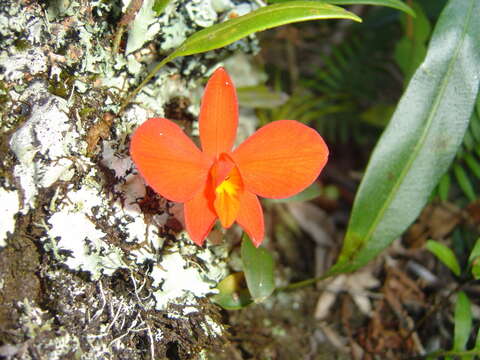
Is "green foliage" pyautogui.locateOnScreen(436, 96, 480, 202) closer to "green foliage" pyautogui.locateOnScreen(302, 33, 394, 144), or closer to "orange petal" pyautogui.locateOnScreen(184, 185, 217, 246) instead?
"green foliage" pyautogui.locateOnScreen(302, 33, 394, 144)

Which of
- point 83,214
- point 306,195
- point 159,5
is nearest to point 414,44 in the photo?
→ point 306,195

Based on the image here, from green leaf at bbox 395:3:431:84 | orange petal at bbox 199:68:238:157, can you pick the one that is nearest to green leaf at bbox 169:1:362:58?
orange petal at bbox 199:68:238:157

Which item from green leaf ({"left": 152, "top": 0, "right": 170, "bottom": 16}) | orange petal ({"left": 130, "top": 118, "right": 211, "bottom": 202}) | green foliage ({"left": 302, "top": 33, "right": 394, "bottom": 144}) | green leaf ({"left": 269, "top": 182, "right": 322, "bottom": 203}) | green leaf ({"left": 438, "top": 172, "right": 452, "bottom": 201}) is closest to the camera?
orange petal ({"left": 130, "top": 118, "right": 211, "bottom": 202})

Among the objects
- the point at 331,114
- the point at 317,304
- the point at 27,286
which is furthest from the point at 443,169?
the point at 27,286

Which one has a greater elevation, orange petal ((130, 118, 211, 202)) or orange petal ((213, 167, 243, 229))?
orange petal ((130, 118, 211, 202))

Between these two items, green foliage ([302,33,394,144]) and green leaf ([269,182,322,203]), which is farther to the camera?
green foliage ([302,33,394,144])

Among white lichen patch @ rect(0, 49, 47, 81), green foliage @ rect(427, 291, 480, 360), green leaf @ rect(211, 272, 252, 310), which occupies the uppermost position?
white lichen patch @ rect(0, 49, 47, 81)

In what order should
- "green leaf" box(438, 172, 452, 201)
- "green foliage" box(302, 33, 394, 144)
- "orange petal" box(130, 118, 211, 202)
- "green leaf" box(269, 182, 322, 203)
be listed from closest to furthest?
"orange petal" box(130, 118, 211, 202), "green leaf" box(269, 182, 322, 203), "green leaf" box(438, 172, 452, 201), "green foliage" box(302, 33, 394, 144)

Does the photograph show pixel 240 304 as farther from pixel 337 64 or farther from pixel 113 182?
pixel 337 64
